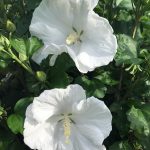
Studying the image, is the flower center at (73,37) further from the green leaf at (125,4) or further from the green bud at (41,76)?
the green leaf at (125,4)

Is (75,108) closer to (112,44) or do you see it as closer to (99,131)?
(99,131)

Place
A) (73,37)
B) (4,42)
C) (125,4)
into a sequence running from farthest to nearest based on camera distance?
(125,4), (73,37), (4,42)

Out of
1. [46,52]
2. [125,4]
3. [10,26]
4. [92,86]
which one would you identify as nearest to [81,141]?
[92,86]

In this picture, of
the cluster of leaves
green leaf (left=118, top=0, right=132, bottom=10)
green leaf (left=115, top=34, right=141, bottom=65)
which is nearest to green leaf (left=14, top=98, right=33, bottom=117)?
the cluster of leaves

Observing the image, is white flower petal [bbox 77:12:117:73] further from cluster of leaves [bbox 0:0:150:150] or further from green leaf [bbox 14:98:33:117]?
green leaf [bbox 14:98:33:117]

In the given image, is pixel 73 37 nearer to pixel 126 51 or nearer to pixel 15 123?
pixel 126 51

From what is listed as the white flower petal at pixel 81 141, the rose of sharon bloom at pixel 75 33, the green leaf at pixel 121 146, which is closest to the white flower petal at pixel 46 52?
the rose of sharon bloom at pixel 75 33
